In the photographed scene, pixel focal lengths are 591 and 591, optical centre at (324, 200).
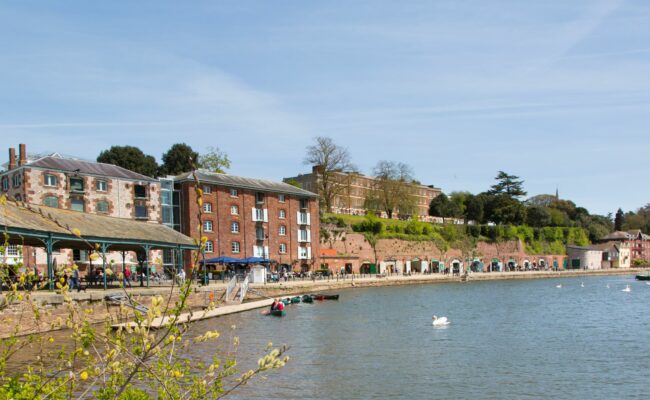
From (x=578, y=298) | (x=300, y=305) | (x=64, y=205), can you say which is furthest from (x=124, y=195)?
(x=578, y=298)

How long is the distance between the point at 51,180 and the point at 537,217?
98.0 m

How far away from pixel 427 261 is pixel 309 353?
235 feet

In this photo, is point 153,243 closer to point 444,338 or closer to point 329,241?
point 444,338

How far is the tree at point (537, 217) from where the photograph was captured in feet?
400

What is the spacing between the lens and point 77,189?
175 ft

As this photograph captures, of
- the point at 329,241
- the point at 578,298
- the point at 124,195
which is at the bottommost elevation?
the point at 578,298

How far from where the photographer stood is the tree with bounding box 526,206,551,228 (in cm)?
12200

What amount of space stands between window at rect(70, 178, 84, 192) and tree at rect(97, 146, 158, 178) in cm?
2822

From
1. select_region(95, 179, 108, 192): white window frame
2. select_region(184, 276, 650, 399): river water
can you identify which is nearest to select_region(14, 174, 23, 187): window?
select_region(95, 179, 108, 192): white window frame

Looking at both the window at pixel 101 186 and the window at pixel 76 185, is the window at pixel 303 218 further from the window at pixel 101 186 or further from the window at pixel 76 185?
the window at pixel 76 185

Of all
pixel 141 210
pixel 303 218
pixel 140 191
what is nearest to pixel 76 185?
pixel 140 191

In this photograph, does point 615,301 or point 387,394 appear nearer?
point 387,394

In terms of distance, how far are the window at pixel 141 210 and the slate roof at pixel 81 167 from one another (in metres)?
2.40

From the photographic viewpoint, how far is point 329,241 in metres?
81.7
